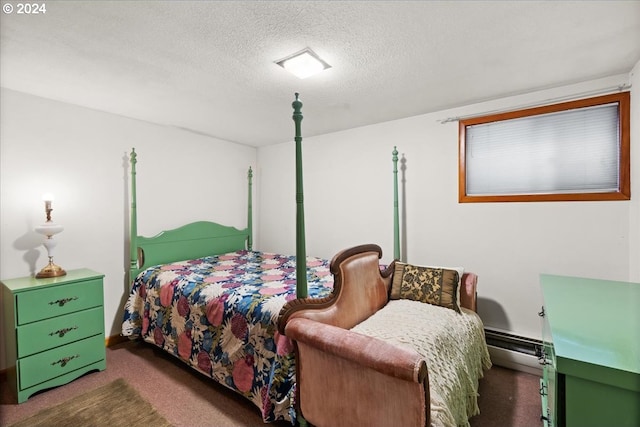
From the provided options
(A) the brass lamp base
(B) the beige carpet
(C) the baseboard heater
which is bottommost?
(B) the beige carpet

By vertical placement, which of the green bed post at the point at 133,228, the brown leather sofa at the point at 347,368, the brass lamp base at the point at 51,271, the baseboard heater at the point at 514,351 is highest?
the green bed post at the point at 133,228

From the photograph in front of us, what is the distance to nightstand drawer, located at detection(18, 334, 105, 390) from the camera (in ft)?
6.54

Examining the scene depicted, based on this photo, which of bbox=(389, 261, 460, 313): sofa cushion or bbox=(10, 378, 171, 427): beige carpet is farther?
bbox=(389, 261, 460, 313): sofa cushion

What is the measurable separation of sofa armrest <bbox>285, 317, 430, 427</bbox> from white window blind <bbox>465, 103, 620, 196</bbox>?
2.04 m

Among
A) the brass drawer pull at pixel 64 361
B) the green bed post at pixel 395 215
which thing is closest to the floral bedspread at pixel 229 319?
the brass drawer pull at pixel 64 361

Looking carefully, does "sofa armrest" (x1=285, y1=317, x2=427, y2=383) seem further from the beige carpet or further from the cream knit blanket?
the beige carpet

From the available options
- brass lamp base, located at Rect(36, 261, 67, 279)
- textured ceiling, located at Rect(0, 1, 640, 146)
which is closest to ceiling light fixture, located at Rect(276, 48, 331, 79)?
textured ceiling, located at Rect(0, 1, 640, 146)

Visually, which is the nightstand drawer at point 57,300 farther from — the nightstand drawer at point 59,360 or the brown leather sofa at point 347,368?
the brown leather sofa at point 347,368

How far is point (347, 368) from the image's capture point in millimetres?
1319

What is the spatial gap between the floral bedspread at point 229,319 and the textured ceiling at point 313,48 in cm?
159

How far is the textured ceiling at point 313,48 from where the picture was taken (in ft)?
4.49

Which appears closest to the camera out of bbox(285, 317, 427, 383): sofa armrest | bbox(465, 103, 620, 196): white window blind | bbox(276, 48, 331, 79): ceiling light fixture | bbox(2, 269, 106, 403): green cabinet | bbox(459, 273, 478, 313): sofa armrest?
bbox(285, 317, 427, 383): sofa armrest

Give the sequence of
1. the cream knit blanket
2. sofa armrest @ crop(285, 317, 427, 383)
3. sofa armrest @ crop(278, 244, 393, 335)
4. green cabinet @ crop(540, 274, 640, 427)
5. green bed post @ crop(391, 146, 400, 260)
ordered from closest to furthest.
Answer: green cabinet @ crop(540, 274, 640, 427) → sofa armrest @ crop(285, 317, 427, 383) → the cream knit blanket → sofa armrest @ crop(278, 244, 393, 335) → green bed post @ crop(391, 146, 400, 260)

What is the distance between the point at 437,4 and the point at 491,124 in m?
1.59
